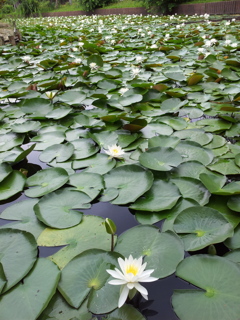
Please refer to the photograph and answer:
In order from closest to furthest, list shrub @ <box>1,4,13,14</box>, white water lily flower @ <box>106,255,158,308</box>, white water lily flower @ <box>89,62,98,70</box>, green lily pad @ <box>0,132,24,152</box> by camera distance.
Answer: white water lily flower @ <box>106,255,158,308</box> → green lily pad @ <box>0,132,24,152</box> → white water lily flower @ <box>89,62,98,70</box> → shrub @ <box>1,4,13,14</box>

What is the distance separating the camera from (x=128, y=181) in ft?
3.23

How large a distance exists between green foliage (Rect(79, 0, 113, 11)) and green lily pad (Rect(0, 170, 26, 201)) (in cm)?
1500

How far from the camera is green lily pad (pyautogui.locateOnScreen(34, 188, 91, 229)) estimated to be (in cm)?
83

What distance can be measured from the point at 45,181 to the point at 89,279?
0.50 metres

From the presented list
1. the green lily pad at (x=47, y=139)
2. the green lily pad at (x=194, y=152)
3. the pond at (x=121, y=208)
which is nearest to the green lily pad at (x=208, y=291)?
the pond at (x=121, y=208)

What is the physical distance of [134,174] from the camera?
1.01 metres

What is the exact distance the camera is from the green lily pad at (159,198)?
0.85m

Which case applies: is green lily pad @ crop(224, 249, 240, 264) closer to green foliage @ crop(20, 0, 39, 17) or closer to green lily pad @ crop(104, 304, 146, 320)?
green lily pad @ crop(104, 304, 146, 320)

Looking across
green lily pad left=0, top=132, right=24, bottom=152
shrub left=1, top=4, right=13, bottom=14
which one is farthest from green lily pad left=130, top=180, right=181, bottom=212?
shrub left=1, top=4, right=13, bottom=14

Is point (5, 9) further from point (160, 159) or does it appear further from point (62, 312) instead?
point (62, 312)

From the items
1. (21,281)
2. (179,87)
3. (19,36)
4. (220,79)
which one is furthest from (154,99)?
(19,36)

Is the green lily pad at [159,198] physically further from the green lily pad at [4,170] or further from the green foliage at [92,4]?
the green foliage at [92,4]

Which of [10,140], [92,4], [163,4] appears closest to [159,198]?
[10,140]

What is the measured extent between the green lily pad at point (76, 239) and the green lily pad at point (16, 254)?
0.05 metres
